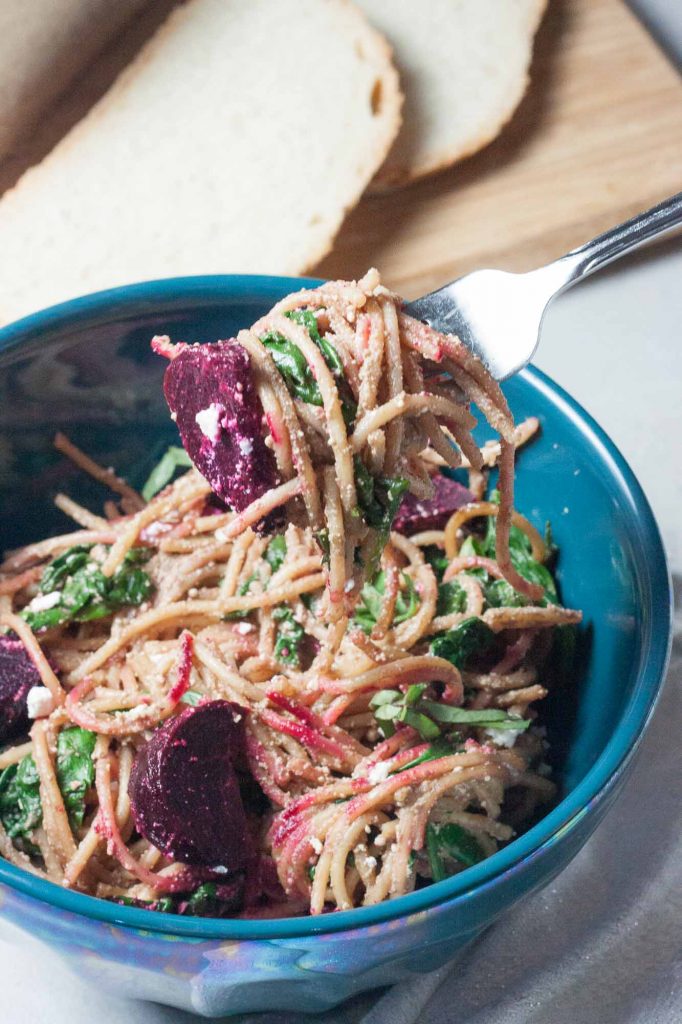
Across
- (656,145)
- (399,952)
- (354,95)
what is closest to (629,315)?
(656,145)

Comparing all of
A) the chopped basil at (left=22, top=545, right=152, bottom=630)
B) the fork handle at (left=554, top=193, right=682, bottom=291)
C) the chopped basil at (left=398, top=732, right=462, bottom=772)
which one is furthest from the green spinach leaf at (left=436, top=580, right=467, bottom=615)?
the fork handle at (left=554, top=193, right=682, bottom=291)

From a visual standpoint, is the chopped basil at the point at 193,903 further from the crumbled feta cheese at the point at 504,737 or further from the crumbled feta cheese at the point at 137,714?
the crumbled feta cheese at the point at 504,737

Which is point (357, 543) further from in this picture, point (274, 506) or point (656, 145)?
point (656, 145)

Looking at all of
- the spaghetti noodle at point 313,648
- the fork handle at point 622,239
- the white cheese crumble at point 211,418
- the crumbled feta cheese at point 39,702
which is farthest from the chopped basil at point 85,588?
the fork handle at point 622,239

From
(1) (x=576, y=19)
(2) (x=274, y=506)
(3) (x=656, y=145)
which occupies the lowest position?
(3) (x=656, y=145)

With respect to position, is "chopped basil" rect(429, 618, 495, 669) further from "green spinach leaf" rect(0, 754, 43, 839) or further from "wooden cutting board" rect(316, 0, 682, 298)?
"wooden cutting board" rect(316, 0, 682, 298)

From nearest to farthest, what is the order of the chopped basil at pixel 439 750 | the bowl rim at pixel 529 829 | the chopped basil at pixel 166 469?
the bowl rim at pixel 529 829, the chopped basil at pixel 439 750, the chopped basil at pixel 166 469

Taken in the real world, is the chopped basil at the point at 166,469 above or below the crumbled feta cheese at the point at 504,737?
above
